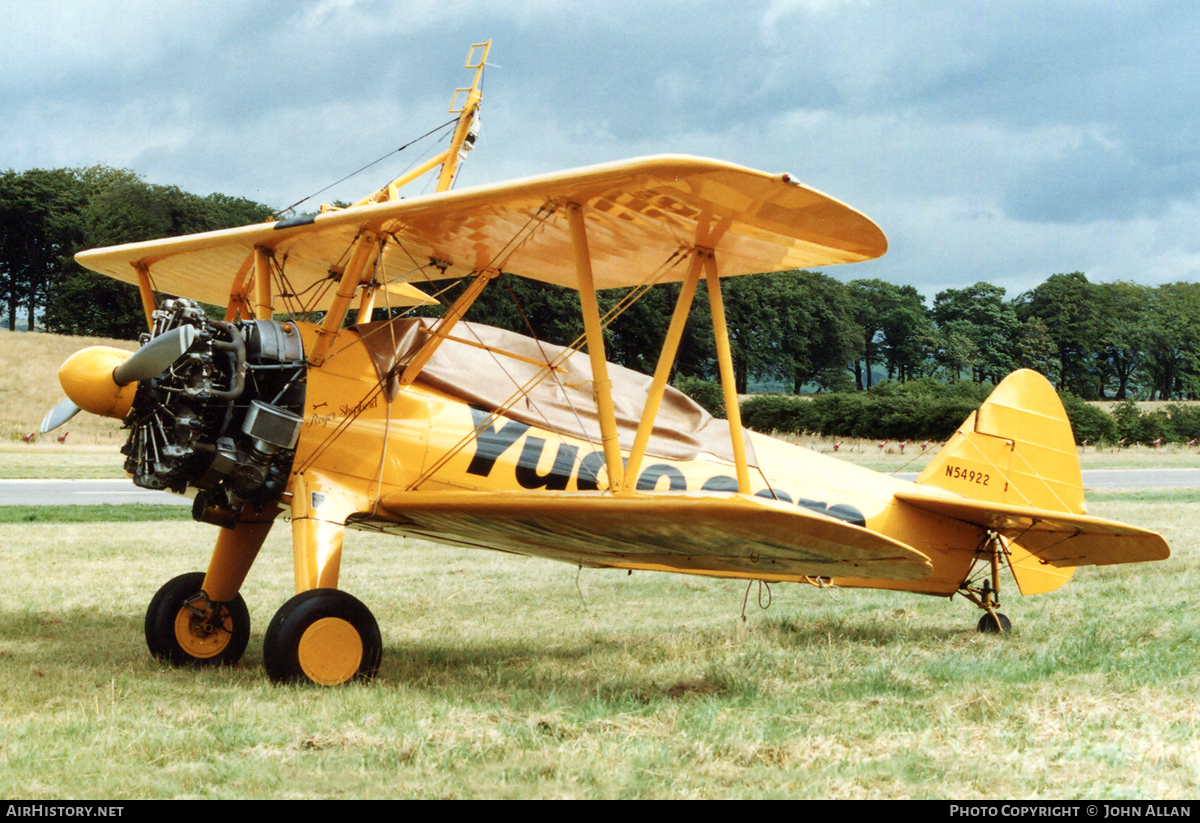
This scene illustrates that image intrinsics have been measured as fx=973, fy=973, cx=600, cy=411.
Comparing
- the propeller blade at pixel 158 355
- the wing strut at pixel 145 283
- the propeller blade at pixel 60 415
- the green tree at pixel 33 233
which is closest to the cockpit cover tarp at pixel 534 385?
the propeller blade at pixel 158 355

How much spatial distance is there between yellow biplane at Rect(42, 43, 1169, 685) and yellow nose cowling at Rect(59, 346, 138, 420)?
11 mm

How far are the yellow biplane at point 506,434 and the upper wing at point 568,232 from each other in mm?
22

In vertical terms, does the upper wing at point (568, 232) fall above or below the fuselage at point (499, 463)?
above

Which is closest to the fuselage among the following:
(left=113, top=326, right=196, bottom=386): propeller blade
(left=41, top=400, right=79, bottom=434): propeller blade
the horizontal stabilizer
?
the horizontal stabilizer

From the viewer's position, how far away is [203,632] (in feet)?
19.6

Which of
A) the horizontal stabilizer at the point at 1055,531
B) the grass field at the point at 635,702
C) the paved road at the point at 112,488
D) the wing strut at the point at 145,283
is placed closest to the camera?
the grass field at the point at 635,702

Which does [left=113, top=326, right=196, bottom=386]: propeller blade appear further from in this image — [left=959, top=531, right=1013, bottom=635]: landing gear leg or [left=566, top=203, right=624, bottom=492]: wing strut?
[left=959, top=531, right=1013, bottom=635]: landing gear leg

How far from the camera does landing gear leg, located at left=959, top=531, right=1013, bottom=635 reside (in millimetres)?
7020

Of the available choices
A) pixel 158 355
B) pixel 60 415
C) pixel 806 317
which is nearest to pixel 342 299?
pixel 158 355

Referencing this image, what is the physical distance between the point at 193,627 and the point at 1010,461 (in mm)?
6171

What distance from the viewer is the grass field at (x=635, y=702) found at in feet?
11.6

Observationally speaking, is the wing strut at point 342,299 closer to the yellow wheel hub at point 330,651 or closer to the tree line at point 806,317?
the yellow wheel hub at point 330,651

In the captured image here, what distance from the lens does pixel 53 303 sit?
62406 millimetres
